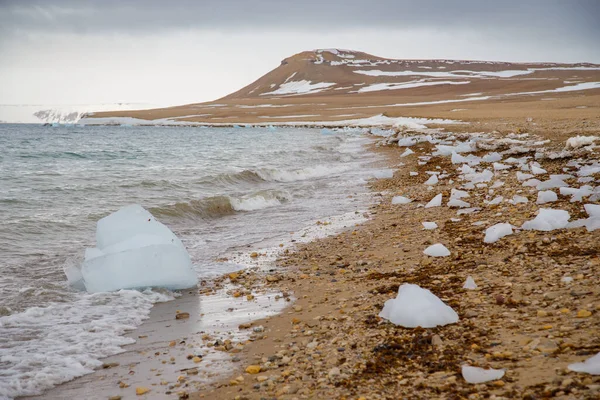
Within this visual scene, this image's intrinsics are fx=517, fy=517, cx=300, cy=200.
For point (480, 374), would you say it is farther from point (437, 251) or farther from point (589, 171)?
point (589, 171)

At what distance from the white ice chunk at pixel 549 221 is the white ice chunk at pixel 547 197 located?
4.21 feet

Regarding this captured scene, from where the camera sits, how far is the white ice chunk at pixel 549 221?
18.0 feet

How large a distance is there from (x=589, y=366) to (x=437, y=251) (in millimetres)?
3016

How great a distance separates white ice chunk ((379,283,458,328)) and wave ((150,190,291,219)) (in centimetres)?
705

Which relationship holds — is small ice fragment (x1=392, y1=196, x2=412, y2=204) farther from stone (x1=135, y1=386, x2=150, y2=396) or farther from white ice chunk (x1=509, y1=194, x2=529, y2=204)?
stone (x1=135, y1=386, x2=150, y2=396)

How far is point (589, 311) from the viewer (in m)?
3.21

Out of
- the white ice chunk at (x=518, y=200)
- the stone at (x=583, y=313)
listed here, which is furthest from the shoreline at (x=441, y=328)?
the white ice chunk at (x=518, y=200)

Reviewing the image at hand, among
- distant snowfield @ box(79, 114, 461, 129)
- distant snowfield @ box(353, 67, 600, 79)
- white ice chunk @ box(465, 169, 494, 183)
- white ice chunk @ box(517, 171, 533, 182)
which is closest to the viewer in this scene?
white ice chunk @ box(517, 171, 533, 182)

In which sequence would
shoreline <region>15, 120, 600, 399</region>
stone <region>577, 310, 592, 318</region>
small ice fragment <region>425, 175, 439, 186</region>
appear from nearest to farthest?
shoreline <region>15, 120, 600, 399</region>, stone <region>577, 310, 592, 318</region>, small ice fragment <region>425, 175, 439, 186</region>

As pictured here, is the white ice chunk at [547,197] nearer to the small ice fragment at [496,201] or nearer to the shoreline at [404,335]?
the small ice fragment at [496,201]

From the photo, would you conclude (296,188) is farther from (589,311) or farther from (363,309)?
(589,311)

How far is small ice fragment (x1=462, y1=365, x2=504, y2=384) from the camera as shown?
2.69 m

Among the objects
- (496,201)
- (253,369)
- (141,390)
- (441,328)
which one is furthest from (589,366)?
(496,201)

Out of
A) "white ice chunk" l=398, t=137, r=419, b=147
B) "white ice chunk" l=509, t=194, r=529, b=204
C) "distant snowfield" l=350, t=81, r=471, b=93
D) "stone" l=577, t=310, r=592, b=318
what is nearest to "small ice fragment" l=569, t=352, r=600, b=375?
"stone" l=577, t=310, r=592, b=318
